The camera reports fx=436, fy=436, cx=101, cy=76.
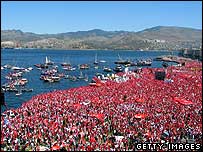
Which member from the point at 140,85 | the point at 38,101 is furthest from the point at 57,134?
the point at 140,85

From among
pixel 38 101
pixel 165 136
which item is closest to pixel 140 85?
pixel 38 101

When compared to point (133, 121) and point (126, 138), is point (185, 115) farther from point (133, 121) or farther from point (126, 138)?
point (126, 138)

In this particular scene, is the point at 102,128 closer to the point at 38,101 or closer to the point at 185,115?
the point at 185,115

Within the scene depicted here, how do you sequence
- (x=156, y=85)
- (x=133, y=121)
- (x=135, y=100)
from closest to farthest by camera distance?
(x=133, y=121), (x=135, y=100), (x=156, y=85)

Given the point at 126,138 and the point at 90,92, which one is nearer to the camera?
the point at 126,138

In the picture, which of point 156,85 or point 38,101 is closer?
point 38,101

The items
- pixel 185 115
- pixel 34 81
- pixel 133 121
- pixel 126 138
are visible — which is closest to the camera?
pixel 126 138
